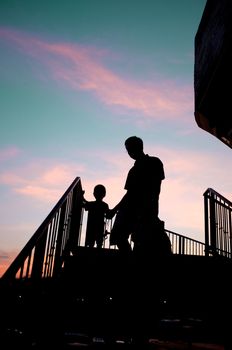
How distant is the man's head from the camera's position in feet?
13.8

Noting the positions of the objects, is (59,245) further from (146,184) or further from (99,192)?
(99,192)

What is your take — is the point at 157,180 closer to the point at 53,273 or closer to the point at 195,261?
the point at 195,261

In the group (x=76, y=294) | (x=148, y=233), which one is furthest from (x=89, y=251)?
(x=148, y=233)

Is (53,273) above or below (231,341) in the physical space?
above

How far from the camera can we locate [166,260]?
3.56 meters

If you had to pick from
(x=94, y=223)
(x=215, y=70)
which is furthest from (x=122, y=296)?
(x=215, y=70)

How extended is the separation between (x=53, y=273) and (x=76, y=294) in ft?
1.91

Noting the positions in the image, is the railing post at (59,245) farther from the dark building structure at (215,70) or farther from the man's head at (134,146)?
the dark building structure at (215,70)

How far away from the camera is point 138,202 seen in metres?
4.02

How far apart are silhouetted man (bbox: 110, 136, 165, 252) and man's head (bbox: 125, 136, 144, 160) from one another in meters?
0.07

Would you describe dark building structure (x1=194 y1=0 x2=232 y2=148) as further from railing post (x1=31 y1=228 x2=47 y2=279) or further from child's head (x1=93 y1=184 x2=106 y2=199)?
railing post (x1=31 y1=228 x2=47 y2=279)

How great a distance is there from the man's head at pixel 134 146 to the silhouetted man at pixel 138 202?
0.07 m

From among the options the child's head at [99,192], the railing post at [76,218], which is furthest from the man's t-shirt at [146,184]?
the child's head at [99,192]

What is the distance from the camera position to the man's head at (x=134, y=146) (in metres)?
4.19
